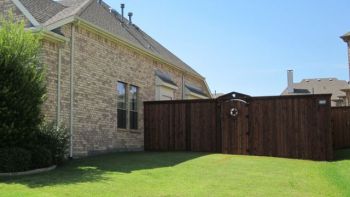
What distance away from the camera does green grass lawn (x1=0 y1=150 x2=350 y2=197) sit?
1009cm

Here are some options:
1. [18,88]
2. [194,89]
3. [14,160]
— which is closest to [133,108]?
[194,89]

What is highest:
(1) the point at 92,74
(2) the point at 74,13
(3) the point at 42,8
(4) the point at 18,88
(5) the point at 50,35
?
(3) the point at 42,8

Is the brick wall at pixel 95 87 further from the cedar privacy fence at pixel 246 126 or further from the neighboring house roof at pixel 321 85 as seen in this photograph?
the neighboring house roof at pixel 321 85

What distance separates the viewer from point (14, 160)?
473 inches

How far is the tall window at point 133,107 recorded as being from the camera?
2123cm

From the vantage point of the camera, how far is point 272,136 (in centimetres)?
1877

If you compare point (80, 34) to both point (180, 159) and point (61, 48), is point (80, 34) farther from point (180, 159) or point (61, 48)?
point (180, 159)

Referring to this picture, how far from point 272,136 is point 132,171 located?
304 inches

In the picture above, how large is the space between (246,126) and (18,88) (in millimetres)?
9875

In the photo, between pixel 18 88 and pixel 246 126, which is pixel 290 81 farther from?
pixel 18 88

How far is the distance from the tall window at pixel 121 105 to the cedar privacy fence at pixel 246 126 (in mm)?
1521

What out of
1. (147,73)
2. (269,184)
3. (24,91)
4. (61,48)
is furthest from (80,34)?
(269,184)

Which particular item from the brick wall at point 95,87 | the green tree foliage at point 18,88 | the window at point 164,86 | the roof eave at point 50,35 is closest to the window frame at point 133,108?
the brick wall at point 95,87

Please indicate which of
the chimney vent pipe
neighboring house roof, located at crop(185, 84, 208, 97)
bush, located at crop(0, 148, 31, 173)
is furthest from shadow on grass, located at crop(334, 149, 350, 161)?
the chimney vent pipe
